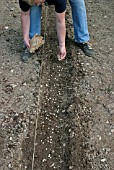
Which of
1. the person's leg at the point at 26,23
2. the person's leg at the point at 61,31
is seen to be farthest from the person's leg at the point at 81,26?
the person's leg at the point at 26,23

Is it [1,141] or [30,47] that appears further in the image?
[30,47]

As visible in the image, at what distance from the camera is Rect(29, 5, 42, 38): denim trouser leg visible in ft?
12.2

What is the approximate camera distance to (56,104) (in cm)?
356

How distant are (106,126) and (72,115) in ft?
1.07

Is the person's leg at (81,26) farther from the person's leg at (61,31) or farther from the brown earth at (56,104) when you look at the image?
the person's leg at (61,31)

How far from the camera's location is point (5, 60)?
3965 millimetres

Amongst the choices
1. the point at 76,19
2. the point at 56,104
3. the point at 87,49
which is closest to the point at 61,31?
the point at 76,19

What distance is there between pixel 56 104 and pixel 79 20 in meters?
0.94

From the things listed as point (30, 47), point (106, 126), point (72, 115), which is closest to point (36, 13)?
point (30, 47)

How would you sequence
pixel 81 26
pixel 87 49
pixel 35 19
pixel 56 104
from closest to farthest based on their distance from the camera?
pixel 56 104
pixel 35 19
pixel 81 26
pixel 87 49

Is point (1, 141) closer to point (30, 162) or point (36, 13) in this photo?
point (30, 162)

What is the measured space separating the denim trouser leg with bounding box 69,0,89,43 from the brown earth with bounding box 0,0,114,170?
17 cm

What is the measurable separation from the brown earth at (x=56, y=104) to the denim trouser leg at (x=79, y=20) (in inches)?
6.6

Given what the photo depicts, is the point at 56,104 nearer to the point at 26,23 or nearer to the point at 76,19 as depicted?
the point at 26,23
